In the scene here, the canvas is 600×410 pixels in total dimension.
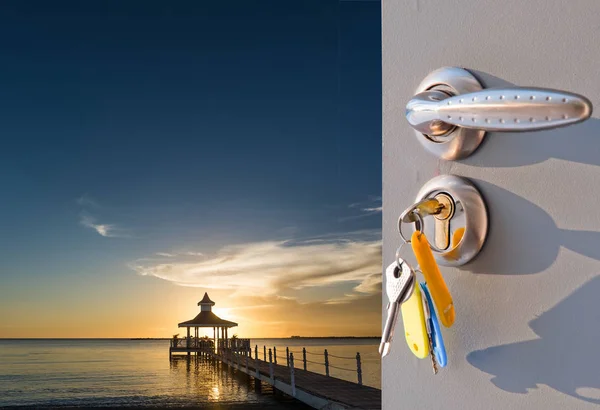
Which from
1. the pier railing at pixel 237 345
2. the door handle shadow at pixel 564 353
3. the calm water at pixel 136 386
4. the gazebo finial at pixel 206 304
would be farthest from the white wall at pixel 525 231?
the gazebo finial at pixel 206 304

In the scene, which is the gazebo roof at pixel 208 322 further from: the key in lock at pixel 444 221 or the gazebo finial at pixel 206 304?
the key in lock at pixel 444 221

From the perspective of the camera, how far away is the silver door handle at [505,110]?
14 cm

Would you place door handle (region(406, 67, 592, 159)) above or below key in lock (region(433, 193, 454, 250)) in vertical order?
above

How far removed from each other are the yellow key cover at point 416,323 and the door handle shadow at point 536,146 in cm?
5

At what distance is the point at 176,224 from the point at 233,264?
75.0 inches

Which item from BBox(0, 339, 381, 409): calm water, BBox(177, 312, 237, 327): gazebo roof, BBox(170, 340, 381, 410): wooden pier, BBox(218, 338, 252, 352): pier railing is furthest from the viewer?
BBox(177, 312, 237, 327): gazebo roof

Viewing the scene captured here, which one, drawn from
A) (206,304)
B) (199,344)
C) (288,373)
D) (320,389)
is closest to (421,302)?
(320,389)

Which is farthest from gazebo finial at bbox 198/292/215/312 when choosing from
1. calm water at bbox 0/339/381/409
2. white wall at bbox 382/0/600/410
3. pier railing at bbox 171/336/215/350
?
white wall at bbox 382/0/600/410

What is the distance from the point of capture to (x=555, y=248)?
0.59 feet

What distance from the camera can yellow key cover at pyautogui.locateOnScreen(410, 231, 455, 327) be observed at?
0.19 metres

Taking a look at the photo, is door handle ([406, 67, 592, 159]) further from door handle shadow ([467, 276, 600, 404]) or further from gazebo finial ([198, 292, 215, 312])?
gazebo finial ([198, 292, 215, 312])

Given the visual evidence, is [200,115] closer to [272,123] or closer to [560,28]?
[272,123]

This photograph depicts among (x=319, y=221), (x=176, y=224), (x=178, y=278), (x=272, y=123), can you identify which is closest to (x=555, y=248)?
(x=272, y=123)

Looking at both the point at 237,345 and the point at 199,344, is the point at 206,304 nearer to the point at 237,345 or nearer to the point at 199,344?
the point at 199,344
